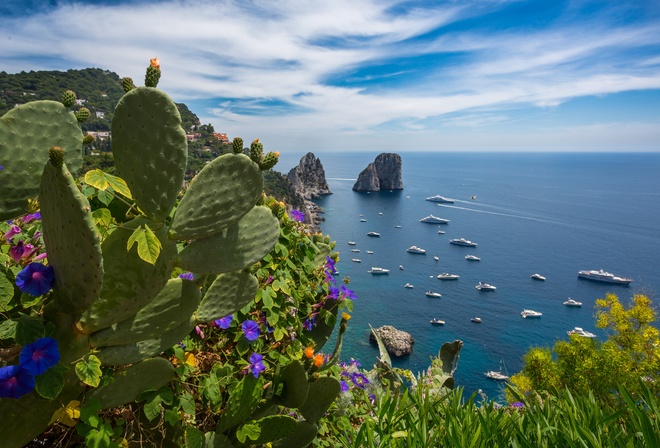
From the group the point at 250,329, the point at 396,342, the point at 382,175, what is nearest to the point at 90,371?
the point at 250,329

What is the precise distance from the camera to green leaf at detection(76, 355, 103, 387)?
117 cm

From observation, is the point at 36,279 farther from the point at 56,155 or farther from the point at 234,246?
the point at 234,246

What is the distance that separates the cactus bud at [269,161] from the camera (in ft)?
4.71

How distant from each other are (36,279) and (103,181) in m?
0.35

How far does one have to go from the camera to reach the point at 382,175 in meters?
115

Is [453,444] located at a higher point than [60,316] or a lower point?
lower

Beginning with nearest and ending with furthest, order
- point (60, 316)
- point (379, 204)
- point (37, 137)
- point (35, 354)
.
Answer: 1. point (35, 354)
2. point (60, 316)
3. point (37, 137)
4. point (379, 204)

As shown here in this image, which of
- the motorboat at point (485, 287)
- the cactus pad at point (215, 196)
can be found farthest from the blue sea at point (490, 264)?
the cactus pad at point (215, 196)

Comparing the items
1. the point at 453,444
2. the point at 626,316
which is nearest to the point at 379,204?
the point at 626,316

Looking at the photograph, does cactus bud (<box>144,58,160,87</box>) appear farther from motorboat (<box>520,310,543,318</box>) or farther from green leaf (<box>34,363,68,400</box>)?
motorboat (<box>520,310,543,318</box>)

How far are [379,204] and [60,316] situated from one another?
9321 cm

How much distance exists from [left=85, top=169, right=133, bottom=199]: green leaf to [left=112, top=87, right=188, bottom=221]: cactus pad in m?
A: 0.04

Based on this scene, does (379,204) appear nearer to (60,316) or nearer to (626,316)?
(626,316)

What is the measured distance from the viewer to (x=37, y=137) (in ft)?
4.63
